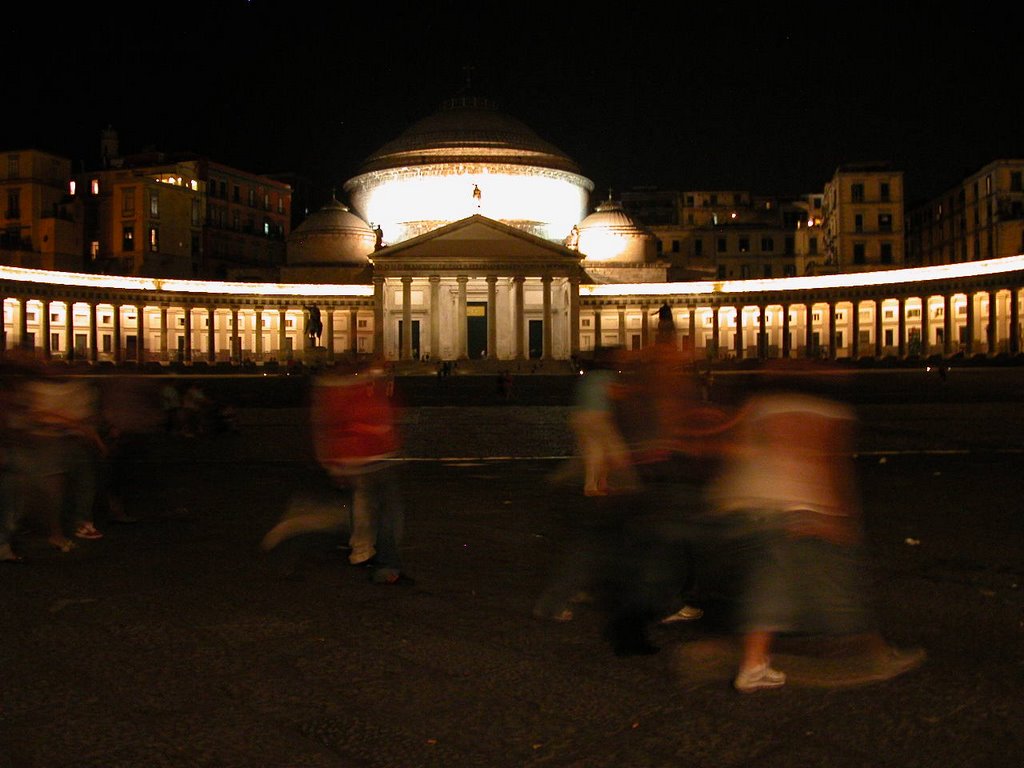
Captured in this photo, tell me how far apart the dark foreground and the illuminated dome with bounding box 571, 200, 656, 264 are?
252ft

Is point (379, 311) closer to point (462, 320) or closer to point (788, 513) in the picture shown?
point (462, 320)

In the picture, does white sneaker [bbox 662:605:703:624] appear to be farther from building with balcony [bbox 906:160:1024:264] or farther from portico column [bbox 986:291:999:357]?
building with balcony [bbox 906:160:1024:264]

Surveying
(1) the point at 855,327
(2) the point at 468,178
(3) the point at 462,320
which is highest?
(2) the point at 468,178

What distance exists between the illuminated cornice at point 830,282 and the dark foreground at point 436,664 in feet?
211

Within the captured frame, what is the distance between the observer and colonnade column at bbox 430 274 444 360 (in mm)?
74438

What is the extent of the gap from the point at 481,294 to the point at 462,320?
4.71m

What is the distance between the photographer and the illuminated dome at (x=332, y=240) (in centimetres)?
8919

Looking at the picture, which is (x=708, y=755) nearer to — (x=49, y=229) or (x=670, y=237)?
(x=49, y=229)

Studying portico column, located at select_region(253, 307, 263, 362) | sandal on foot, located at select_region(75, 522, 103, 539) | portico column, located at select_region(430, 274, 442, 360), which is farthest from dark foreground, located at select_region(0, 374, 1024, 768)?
Answer: portico column, located at select_region(253, 307, 263, 362)

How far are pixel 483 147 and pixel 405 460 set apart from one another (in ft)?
232

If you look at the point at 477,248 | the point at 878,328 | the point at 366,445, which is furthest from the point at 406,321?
the point at 366,445

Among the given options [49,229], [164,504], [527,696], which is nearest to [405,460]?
[164,504]

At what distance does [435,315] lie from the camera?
7525cm

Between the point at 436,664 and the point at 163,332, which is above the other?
the point at 163,332
